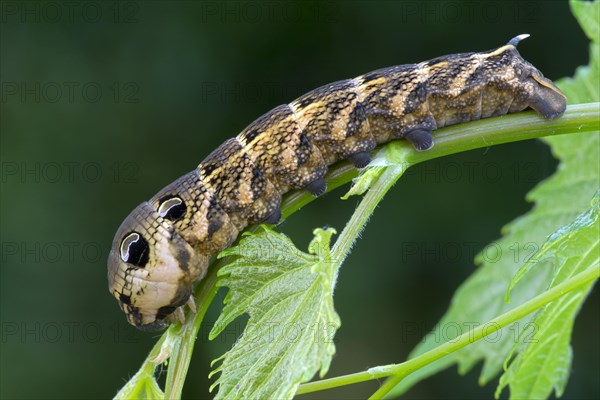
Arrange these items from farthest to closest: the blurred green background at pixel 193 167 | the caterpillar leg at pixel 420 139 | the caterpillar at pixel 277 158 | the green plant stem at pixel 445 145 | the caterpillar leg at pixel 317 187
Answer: the blurred green background at pixel 193 167
the caterpillar at pixel 277 158
the caterpillar leg at pixel 317 187
the caterpillar leg at pixel 420 139
the green plant stem at pixel 445 145

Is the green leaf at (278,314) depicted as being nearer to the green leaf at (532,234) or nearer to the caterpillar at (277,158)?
the caterpillar at (277,158)

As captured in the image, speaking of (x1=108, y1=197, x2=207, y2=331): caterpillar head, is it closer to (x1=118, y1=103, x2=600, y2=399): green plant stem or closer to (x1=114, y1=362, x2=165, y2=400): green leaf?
(x1=118, y1=103, x2=600, y2=399): green plant stem

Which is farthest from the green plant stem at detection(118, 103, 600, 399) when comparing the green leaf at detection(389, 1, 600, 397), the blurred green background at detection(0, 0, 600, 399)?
the blurred green background at detection(0, 0, 600, 399)

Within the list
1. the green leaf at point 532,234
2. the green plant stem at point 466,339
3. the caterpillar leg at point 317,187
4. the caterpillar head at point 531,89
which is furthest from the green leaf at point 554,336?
the caterpillar leg at point 317,187

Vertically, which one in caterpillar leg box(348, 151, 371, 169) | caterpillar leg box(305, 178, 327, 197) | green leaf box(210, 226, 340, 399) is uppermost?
caterpillar leg box(348, 151, 371, 169)

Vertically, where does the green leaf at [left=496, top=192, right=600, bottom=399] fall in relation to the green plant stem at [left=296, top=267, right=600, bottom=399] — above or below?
below

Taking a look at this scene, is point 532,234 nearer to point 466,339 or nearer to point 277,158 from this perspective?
point 277,158

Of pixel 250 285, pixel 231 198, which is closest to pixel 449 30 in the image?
pixel 231 198

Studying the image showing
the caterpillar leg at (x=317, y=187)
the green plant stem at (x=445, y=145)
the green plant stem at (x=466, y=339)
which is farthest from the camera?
the caterpillar leg at (x=317, y=187)
